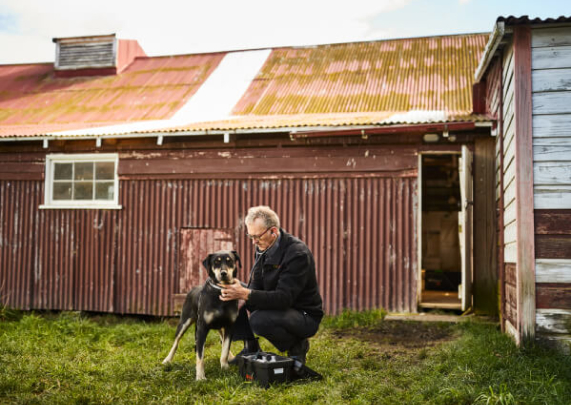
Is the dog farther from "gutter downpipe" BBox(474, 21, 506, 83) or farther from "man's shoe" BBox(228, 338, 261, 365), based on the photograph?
"gutter downpipe" BBox(474, 21, 506, 83)

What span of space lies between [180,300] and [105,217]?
6.61ft

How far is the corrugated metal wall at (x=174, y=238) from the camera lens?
906cm

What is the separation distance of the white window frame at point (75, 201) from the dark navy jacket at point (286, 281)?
5.66 m

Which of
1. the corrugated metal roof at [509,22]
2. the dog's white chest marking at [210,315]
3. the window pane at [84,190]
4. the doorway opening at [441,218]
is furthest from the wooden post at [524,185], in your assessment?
the doorway opening at [441,218]

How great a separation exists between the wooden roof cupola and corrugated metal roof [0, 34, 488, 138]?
266mm

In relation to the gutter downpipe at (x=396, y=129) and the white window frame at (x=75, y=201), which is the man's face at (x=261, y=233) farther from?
the white window frame at (x=75, y=201)

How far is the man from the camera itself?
16.1 ft

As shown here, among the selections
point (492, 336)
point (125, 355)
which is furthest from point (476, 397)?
point (125, 355)

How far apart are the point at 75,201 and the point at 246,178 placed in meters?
3.22

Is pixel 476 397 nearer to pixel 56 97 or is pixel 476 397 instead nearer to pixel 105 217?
pixel 105 217

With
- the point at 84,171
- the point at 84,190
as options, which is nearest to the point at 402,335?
the point at 84,190

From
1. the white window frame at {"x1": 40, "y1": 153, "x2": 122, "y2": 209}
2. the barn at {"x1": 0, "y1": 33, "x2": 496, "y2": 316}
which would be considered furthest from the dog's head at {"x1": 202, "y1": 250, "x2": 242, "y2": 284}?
the white window frame at {"x1": 40, "y1": 153, "x2": 122, "y2": 209}

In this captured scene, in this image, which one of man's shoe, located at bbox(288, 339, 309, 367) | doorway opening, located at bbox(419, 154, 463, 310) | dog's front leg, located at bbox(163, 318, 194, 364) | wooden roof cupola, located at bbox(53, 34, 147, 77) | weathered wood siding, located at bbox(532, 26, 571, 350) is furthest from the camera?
doorway opening, located at bbox(419, 154, 463, 310)

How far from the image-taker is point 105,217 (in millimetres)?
10188
